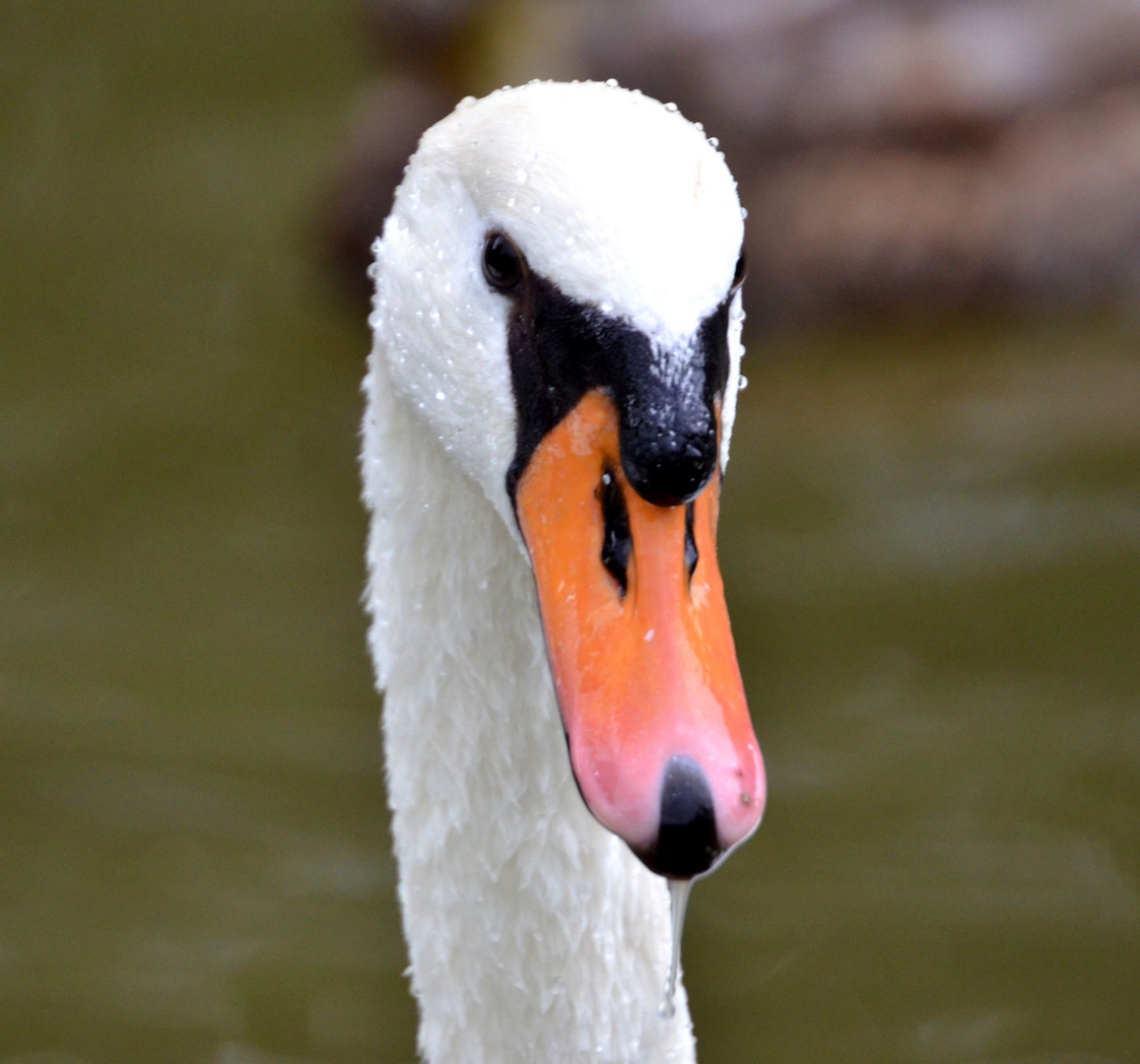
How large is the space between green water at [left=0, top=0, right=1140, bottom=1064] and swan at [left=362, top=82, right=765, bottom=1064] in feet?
4.40

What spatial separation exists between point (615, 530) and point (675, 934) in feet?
1.44

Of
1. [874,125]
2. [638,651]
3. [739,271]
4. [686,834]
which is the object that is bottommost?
[686,834]

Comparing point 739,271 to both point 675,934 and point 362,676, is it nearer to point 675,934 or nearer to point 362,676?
point 675,934

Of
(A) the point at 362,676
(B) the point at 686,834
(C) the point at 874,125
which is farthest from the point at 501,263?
(C) the point at 874,125

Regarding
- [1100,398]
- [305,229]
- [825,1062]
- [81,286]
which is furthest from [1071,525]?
[81,286]

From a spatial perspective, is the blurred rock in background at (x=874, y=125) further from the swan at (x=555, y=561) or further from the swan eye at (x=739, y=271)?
the swan eye at (x=739, y=271)

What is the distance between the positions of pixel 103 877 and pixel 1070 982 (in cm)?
190

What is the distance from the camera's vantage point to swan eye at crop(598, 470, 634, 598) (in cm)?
179

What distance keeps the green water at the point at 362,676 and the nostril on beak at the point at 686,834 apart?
2.03 meters

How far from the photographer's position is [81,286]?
577cm

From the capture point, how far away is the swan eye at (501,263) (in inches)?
73.7

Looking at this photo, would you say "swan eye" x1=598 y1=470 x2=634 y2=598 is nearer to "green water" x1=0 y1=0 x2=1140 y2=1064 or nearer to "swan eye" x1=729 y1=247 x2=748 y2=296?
"swan eye" x1=729 y1=247 x2=748 y2=296

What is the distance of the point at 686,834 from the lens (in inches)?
63.8

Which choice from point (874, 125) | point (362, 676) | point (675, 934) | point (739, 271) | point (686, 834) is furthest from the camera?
A: point (874, 125)
